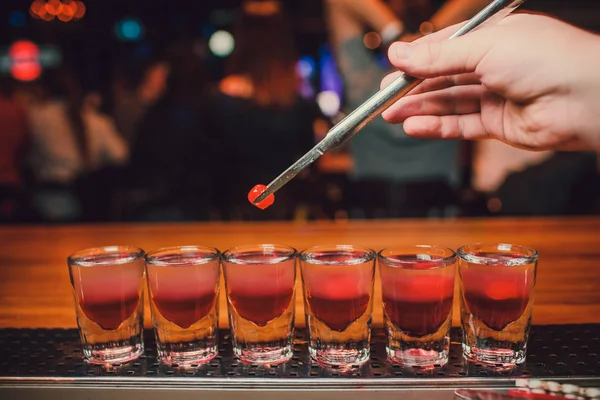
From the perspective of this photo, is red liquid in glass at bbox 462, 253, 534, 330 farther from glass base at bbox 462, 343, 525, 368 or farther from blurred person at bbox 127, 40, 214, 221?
blurred person at bbox 127, 40, 214, 221

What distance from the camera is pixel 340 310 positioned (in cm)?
87

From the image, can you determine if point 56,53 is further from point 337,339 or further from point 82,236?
point 337,339

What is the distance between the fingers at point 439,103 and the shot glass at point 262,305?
1.27 feet

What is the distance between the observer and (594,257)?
1.44m

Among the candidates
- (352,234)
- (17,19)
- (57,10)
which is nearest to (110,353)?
(352,234)

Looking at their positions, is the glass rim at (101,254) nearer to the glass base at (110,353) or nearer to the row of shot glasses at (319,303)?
the row of shot glasses at (319,303)

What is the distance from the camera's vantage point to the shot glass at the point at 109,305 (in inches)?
35.2

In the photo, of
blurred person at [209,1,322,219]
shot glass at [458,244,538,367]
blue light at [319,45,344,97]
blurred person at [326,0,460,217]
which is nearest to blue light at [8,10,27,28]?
blue light at [319,45,344,97]

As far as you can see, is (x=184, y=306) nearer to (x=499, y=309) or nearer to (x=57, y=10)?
(x=499, y=309)

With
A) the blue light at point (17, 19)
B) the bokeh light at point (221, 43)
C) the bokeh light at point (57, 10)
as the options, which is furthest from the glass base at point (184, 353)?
the blue light at point (17, 19)

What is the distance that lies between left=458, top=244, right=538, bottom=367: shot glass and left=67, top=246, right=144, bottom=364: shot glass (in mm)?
503

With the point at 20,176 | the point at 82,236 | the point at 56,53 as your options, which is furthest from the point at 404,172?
the point at 56,53

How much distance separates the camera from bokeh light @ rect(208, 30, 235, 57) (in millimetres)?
6062

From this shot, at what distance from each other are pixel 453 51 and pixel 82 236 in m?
1.29
